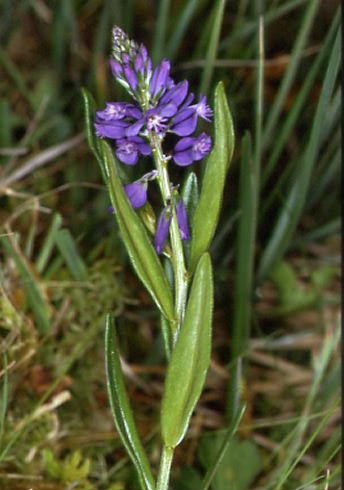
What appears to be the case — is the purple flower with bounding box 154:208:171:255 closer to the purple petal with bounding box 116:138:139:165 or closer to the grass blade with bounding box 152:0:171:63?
the purple petal with bounding box 116:138:139:165

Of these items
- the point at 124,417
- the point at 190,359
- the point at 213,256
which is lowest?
the point at 213,256

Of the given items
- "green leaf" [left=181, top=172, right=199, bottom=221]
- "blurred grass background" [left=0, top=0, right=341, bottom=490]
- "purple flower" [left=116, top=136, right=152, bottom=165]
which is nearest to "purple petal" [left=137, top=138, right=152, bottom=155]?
"purple flower" [left=116, top=136, right=152, bottom=165]

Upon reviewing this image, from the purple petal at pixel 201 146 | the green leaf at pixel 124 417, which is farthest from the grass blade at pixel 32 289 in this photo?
the purple petal at pixel 201 146

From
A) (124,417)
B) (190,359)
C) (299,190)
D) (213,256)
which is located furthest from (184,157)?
(213,256)

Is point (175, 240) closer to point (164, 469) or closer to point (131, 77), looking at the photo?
point (131, 77)

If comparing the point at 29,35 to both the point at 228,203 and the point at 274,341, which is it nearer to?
the point at 228,203

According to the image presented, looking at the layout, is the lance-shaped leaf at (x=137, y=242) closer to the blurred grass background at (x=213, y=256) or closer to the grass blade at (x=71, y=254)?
the blurred grass background at (x=213, y=256)
